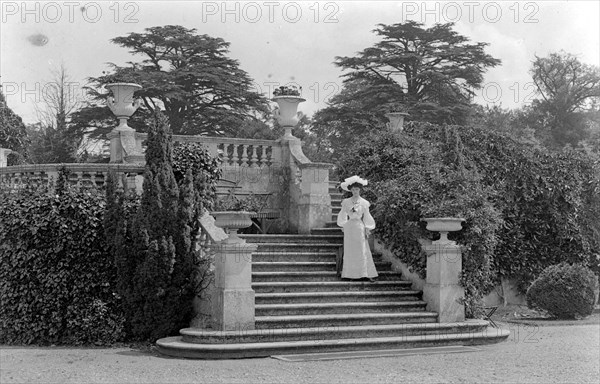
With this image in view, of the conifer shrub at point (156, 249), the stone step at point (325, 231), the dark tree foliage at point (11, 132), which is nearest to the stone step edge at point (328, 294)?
the conifer shrub at point (156, 249)

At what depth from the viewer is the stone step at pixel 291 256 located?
12102mm

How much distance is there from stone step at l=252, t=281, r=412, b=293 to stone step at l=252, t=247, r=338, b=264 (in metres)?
0.80

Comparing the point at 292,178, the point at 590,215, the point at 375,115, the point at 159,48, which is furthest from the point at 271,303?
the point at 159,48

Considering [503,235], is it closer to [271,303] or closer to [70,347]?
[271,303]

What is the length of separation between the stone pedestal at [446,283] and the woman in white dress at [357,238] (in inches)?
37.6

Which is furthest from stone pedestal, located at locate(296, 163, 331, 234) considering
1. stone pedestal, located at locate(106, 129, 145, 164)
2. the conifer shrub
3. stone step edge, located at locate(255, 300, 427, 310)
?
the conifer shrub

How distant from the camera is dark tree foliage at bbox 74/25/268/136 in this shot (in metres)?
30.1

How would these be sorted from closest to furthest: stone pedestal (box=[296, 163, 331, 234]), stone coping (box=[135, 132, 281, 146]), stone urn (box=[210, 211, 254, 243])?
stone urn (box=[210, 211, 254, 243]), stone pedestal (box=[296, 163, 331, 234]), stone coping (box=[135, 132, 281, 146])

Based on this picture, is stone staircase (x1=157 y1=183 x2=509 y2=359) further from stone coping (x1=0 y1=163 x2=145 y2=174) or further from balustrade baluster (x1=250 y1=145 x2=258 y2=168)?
balustrade baluster (x1=250 y1=145 x2=258 y2=168)

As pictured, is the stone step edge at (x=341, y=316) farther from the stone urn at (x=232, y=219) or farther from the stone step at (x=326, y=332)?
the stone urn at (x=232, y=219)

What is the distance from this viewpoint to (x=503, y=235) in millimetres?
15289

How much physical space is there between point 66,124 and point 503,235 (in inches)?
860

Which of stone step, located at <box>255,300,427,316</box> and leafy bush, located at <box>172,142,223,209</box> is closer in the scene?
stone step, located at <box>255,300,427,316</box>

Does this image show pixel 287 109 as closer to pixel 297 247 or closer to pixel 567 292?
pixel 297 247
